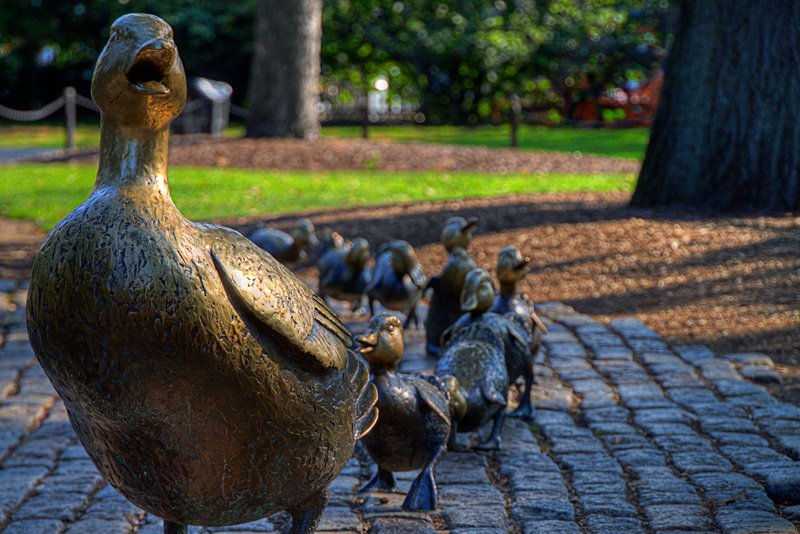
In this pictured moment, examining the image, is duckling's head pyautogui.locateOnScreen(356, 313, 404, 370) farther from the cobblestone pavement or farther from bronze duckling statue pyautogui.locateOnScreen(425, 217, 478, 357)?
bronze duckling statue pyautogui.locateOnScreen(425, 217, 478, 357)

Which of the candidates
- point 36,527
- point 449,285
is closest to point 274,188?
point 449,285

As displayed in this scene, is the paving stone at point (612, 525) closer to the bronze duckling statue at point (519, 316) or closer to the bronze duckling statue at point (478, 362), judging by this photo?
the bronze duckling statue at point (478, 362)

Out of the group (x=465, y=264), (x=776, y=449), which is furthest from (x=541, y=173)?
(x=776, y=449)

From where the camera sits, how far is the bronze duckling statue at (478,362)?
5059 mm

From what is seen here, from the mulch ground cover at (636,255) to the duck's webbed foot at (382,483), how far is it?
2749 mm

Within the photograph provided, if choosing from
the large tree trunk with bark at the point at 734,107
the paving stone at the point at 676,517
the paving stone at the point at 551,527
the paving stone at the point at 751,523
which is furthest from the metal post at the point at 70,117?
the paving stone at the point at 751,523

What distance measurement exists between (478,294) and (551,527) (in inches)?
60.3

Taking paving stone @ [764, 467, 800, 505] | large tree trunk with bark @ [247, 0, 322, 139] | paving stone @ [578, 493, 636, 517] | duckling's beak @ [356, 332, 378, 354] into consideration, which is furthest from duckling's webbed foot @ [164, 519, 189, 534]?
large tree trunk with bark @ [247, 0, 322, 139]

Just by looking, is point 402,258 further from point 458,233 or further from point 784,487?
point 784,487

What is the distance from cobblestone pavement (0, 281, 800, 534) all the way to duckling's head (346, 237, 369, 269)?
83cm

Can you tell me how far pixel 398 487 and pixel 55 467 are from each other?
1.67 metres

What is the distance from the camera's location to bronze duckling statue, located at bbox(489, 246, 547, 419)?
562 cm

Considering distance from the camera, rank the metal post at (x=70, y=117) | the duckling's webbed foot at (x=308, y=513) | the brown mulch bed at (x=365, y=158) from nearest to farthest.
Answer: the duckling's webbed foot at (x=308, y=513)
the brown mulch bed at (x=365, y=158)
the metal post at (x=70, y=117)

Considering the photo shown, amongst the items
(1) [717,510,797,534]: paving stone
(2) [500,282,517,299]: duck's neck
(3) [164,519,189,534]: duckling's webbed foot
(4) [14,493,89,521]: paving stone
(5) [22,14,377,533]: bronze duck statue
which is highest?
(5) [22,14,377,533]: bronze duck statue
